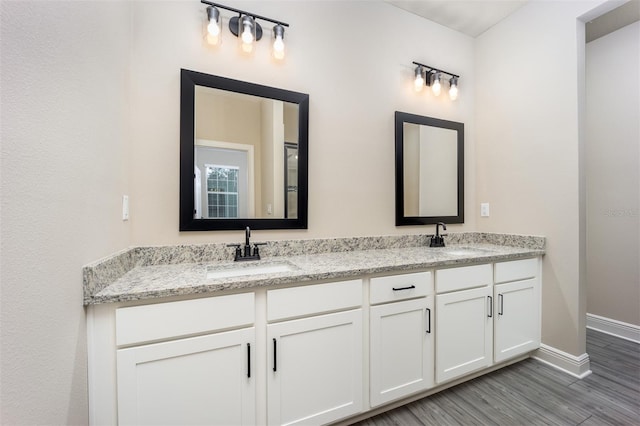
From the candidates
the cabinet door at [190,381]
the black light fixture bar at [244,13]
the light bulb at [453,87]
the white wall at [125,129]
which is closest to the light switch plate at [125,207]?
the white wall at [125,129]

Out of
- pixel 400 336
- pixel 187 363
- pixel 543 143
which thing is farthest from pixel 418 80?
pixel 187 363

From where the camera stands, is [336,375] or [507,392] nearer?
[336,375]

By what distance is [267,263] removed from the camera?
5.16ft

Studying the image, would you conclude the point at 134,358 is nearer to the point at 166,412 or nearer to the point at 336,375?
the point at 166,412

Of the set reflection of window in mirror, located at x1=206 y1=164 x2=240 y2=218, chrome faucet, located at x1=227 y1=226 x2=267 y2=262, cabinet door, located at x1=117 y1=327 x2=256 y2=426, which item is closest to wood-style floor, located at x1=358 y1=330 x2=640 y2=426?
cabinet door, located at x1=117 y1=327 x2=256 y2=426

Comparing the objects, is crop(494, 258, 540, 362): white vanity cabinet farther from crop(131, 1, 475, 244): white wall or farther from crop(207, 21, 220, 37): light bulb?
crop(207, 21, 220, 37): light bulb

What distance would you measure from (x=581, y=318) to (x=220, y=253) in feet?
7.95

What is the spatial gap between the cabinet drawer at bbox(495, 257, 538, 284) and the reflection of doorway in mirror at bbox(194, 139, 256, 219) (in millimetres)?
1654

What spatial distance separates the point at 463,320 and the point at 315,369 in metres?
0.99

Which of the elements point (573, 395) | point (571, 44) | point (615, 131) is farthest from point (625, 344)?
point (571, 44)

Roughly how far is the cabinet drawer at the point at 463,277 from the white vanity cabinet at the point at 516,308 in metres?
0.11

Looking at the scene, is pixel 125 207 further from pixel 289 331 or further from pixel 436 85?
pixel 436 85

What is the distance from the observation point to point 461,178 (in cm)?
246

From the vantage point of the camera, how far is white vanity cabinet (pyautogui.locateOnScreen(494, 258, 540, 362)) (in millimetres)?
1845
